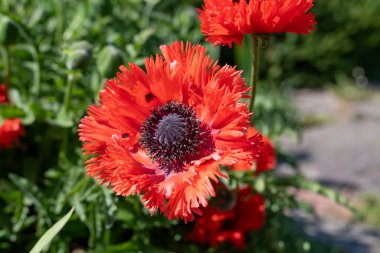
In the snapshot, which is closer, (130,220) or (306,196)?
(130,220)

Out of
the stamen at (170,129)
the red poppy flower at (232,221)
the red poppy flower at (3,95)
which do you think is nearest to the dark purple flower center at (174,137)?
the stamen at (170,129)

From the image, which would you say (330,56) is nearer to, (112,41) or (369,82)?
(369,82)

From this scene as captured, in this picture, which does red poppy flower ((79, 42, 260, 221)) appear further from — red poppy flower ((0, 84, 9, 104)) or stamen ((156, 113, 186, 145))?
red poppy flower ((0, 84, 9, 104))

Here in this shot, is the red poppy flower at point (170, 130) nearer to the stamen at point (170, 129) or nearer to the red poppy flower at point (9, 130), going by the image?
the stamen at point (170, 129)

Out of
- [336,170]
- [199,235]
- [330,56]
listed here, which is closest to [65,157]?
[199,235]

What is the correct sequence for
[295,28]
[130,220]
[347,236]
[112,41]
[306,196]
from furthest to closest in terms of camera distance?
1. [306,196]
2. [347,236]
3. [112,41]
4. [130,220]
5. [295,28]

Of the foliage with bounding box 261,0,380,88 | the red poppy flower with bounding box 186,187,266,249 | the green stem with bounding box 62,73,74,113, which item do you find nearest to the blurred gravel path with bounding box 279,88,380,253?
the foliage with bounding box 261,0,380,88
